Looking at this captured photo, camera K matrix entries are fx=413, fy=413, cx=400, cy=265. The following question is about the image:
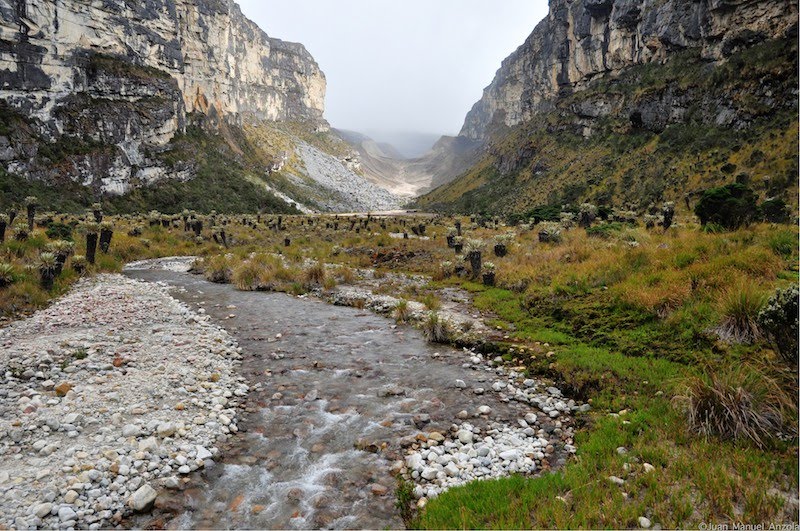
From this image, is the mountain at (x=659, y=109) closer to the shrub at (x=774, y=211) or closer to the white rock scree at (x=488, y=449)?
the shrub at (x=774, y=211)

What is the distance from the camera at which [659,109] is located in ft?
260

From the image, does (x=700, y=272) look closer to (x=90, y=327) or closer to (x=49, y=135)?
(x=90, y=327)

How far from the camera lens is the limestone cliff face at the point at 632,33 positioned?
69.1 meters

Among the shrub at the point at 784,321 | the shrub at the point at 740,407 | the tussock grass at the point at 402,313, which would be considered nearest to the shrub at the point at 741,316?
the shrub at the point at 784,321

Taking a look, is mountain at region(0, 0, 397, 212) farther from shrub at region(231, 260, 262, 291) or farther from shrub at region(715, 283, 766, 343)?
shrub at region(715, 283, 766, 343)

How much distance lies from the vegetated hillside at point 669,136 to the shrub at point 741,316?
149 feet

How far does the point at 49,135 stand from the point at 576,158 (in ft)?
340

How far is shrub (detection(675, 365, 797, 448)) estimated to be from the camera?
5.18 metres

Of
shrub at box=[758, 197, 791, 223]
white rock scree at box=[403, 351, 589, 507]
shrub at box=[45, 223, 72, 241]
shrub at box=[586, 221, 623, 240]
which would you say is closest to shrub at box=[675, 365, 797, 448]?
white rock scree at box=[403, 351, 589, 507]

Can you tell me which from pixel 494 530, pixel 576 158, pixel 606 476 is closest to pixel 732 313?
pixel 606 476

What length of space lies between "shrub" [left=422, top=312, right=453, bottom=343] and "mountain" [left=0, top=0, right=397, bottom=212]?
69.4 m

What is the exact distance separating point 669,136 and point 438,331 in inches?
3166

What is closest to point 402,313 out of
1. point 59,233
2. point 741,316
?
point 741,316

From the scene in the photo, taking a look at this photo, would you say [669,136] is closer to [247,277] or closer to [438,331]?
[247,277]
